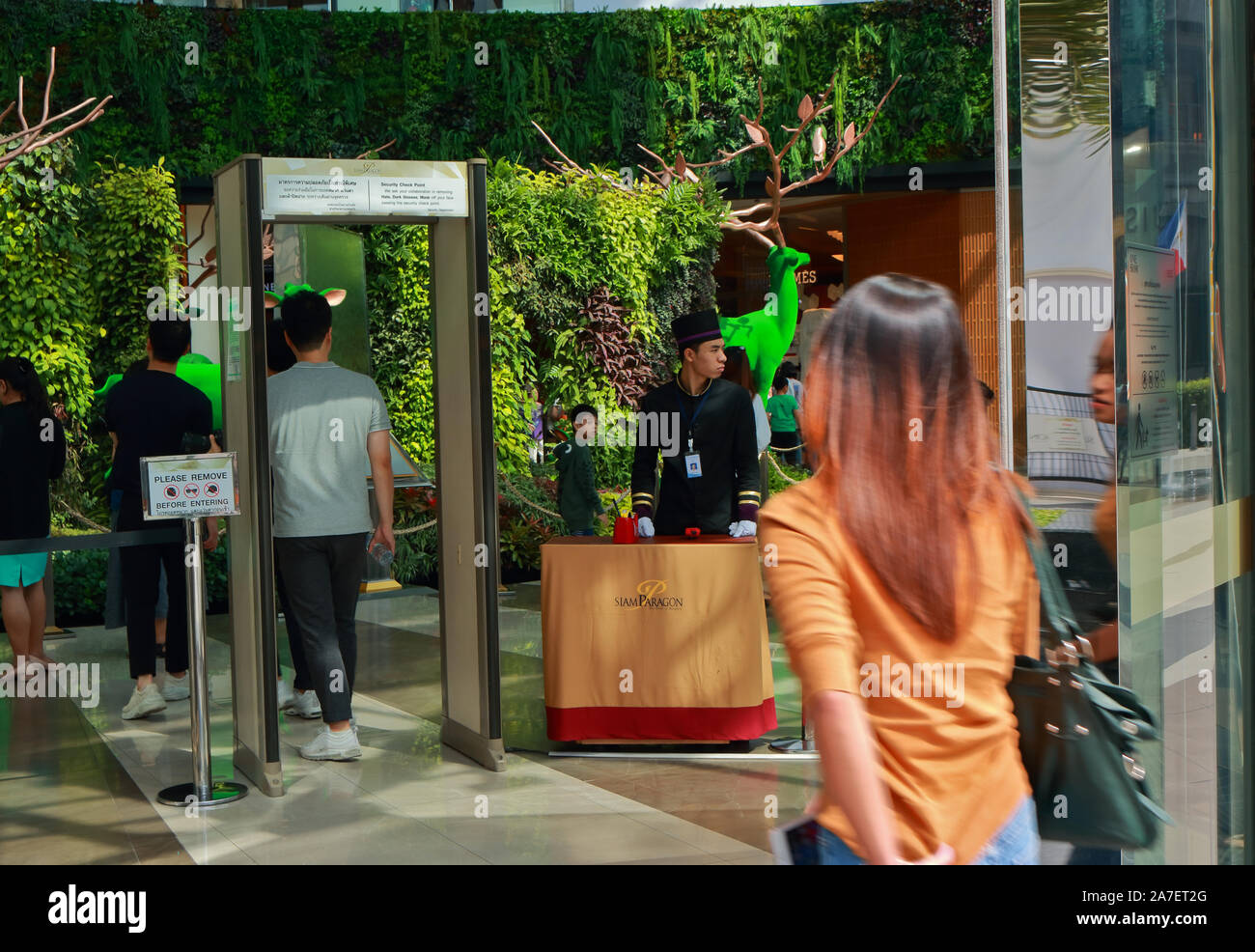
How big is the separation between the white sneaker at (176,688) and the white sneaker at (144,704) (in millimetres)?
335

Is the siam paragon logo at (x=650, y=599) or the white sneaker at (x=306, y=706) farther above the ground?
the siam paragon logo at (x=650, y=599)

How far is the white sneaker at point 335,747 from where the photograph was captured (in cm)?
528

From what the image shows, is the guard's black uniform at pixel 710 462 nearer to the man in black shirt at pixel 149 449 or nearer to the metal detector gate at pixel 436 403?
the metal detector gate at pixel 436 403

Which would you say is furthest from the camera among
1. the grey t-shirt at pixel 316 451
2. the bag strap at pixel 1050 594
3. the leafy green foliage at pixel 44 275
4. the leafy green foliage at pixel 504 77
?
the leafy green foliage at pixel 504 77

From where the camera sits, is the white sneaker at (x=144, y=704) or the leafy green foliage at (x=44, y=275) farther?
the leafy green foliage at (x=44, y=275)

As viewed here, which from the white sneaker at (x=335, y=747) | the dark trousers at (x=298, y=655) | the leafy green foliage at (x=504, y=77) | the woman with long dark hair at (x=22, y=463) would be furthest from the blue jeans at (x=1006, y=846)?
the leafy green foliage at (x=504, y=77)

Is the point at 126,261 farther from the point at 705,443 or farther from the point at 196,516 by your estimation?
the point at 705,443

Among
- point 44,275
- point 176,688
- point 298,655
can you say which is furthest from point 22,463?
point 44,275

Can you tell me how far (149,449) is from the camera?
5.98 m

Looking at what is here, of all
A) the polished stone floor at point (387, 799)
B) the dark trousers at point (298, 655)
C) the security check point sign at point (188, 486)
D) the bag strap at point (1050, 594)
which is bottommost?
the polished stone floor at point (387, 799)
